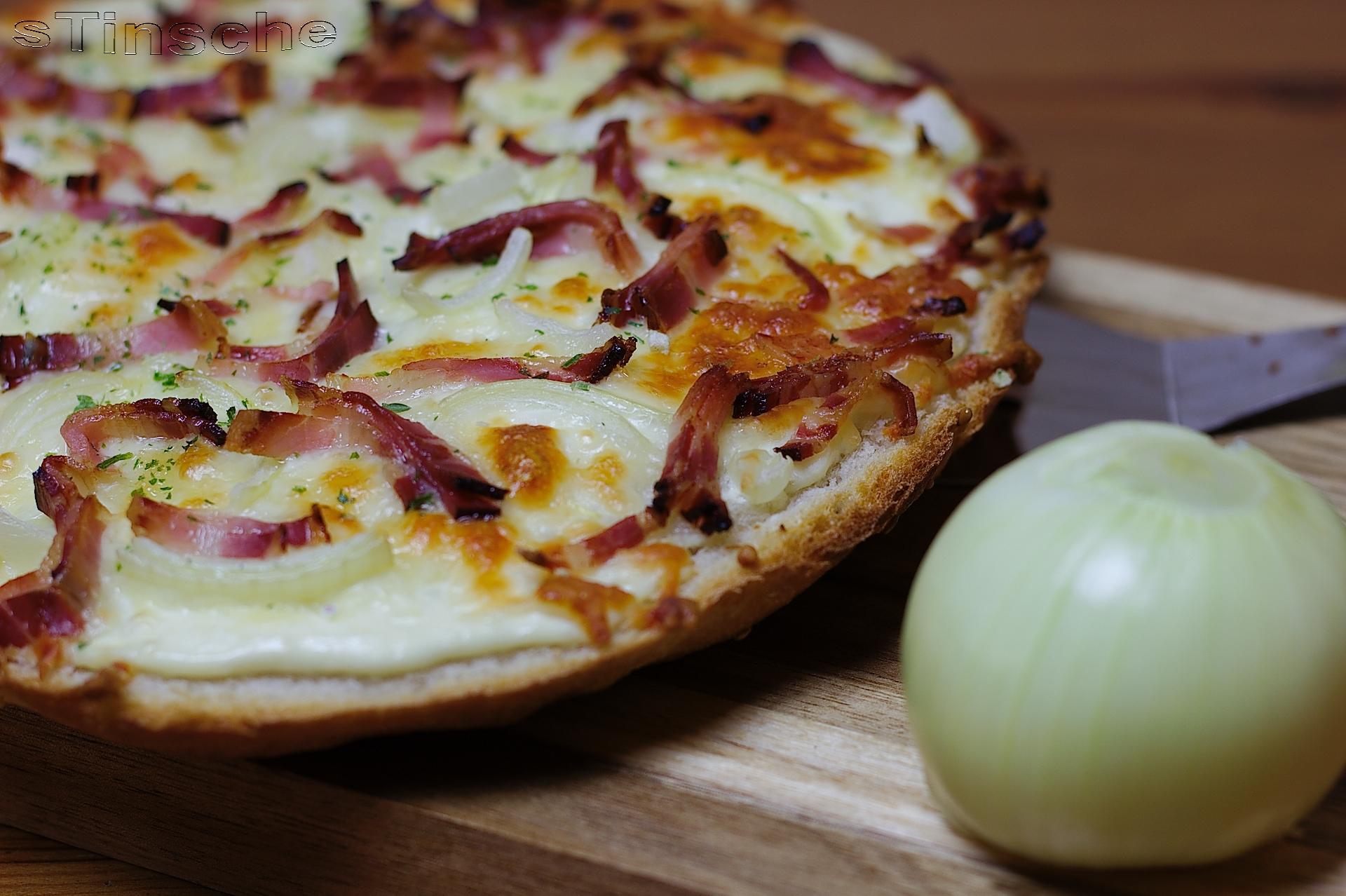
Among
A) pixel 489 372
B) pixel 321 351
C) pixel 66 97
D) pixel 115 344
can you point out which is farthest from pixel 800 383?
pixel 66 97

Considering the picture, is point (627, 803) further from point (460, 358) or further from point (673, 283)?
point (673, 283)

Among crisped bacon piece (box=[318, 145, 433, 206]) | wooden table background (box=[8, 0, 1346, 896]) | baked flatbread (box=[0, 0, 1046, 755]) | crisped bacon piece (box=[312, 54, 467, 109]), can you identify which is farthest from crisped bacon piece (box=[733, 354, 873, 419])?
wooden table background (box=[8, 0, 1346, 896])

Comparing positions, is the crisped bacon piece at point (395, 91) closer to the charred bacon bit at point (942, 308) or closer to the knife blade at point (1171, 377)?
the charred bacon bit at point (942, 308)

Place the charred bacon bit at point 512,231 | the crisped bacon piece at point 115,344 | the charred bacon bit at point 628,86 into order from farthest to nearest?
the charred bacon bit at point 628,86, the charred bacon bit at point 512,231, the crisped bacon piece at point 115,344

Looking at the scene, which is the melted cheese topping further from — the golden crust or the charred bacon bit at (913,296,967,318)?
the charred bacon bit at (913,296,967,318)

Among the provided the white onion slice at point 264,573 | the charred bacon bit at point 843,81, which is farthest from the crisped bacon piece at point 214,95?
the white onion slice at point 264,573

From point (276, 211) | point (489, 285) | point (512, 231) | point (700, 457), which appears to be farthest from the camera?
point (276, 211)
